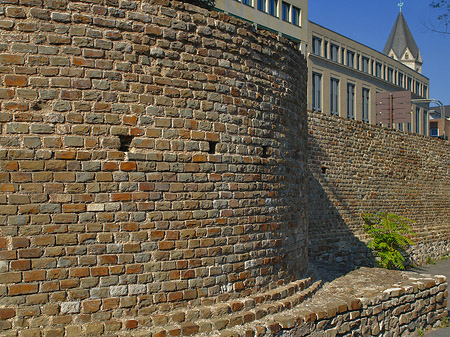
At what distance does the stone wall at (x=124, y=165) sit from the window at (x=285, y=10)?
2802 centimetres

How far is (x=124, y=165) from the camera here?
16.7 feet

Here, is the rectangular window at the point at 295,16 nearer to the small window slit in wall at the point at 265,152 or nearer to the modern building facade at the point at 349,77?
the modern building facade at the point at 349,77

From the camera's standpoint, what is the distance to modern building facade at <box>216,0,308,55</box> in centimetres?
2895

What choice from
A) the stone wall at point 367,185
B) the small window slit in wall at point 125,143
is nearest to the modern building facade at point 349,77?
the stone wall at point 367,185

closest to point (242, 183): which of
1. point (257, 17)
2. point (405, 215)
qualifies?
point (405, 215)

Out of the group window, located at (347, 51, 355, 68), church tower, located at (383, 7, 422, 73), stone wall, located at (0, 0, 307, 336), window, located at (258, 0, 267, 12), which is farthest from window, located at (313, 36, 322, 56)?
church tower, located at (383, 7, 422, 73)

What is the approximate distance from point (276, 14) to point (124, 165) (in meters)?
29.2

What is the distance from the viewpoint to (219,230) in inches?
226

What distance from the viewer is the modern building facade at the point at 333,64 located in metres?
31.1

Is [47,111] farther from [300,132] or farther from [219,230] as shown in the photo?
[300,132]

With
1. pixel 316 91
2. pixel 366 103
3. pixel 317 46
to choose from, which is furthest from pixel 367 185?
pixel 366 103

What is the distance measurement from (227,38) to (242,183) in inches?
73.1

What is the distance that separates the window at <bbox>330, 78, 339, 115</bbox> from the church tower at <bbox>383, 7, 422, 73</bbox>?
32341mm

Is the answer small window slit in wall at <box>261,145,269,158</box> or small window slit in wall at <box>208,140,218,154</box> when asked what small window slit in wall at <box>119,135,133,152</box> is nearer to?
small window slit in wall at <box>208,140,218,154</box>
